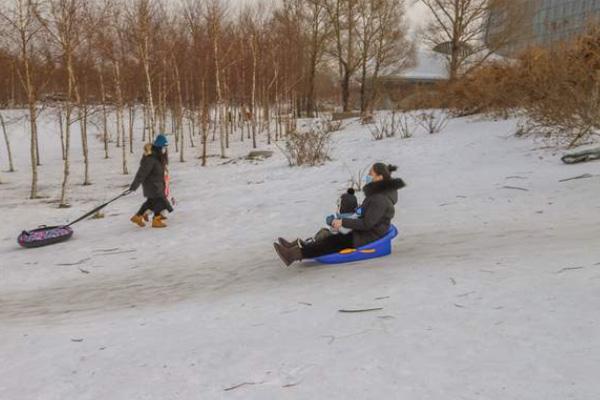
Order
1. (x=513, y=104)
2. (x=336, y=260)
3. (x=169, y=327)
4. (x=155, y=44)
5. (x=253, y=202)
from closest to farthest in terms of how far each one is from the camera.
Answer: (x=169, y=327), (x=336, y=260), (x=253, y=202), (x=513, y=104), (x=155, y=44)

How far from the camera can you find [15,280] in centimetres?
619

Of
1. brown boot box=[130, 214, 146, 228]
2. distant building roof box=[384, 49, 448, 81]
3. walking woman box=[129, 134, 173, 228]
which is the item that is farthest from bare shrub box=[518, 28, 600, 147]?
distant building roof box=[384, 49, 448, 81]

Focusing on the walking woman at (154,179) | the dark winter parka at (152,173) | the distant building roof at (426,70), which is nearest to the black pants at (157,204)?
the walking woman at (154,179)

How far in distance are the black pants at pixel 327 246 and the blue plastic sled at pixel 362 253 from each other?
0.21ft

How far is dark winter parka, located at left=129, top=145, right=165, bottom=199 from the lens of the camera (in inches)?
319

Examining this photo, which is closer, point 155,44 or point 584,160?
point 584,160

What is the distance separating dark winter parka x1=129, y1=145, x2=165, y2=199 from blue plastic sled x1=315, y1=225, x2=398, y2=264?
13.9 feet

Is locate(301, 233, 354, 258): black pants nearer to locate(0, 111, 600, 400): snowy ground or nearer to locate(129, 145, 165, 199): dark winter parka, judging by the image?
locate(0, 111, 600, 400): snowy ground

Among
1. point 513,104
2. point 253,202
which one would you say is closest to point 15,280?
point 253,202

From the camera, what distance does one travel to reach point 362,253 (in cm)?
509

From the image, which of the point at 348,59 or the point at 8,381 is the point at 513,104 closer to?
the point at 8,381

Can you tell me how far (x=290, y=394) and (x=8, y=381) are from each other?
199cm

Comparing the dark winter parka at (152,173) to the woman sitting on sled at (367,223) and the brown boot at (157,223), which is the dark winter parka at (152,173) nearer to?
the brown boot at (157,223)

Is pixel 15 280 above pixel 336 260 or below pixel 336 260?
below
